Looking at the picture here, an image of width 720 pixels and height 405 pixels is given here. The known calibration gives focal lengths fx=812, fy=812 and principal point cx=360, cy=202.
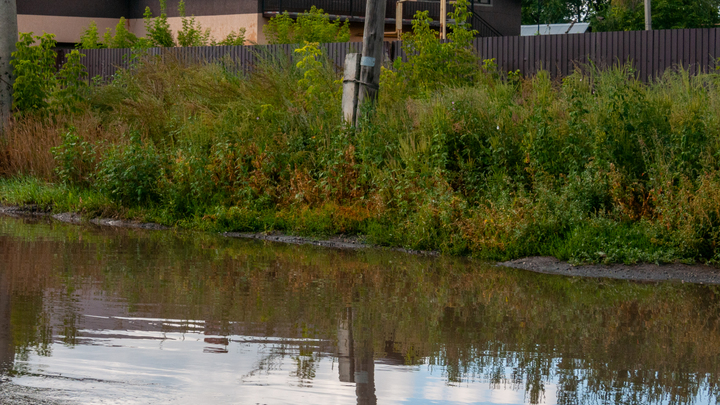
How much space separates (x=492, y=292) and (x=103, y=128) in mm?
9517

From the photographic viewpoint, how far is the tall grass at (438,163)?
360 inches

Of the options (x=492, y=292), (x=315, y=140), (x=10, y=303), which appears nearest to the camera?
(x=10, y=303)

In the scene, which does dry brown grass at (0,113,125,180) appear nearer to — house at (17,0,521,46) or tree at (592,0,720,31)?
house at (17,0,521,46)

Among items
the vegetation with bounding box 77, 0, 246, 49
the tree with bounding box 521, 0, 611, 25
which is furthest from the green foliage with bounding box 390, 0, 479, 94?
the tree with bounding box 521, 0, 611, 25

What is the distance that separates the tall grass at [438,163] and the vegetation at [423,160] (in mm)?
27

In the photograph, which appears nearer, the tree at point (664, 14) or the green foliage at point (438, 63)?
the green foliage at point (438, 63)

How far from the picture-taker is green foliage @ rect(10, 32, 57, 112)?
15953 millimetres

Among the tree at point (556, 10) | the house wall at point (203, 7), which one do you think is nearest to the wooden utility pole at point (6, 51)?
the house wall at point (203, 7)

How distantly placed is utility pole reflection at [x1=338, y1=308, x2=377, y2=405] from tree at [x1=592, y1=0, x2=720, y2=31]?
36497 mm

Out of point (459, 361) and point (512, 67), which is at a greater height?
point (512, 67)

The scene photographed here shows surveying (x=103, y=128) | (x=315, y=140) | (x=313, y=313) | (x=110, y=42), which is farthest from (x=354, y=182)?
(x=110, y=42)

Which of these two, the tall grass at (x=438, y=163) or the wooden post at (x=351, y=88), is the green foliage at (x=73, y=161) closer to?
the tall grass at (x=438, y=163)

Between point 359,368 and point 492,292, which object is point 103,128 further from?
point 359,368

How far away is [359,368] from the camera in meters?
4.92
